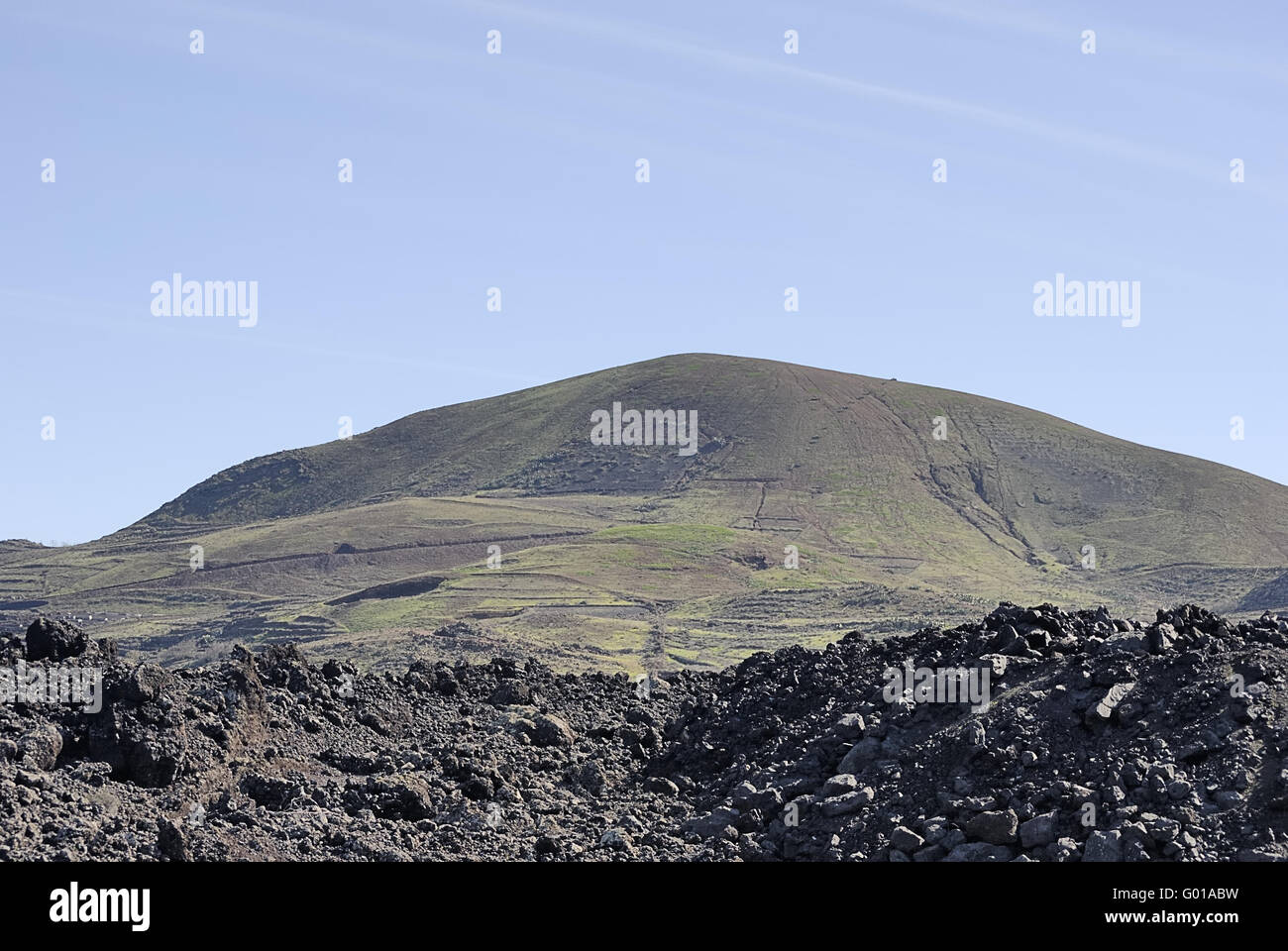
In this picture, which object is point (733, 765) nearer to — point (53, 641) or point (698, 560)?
point (53, 641)

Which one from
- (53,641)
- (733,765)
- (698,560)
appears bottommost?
(698,560)

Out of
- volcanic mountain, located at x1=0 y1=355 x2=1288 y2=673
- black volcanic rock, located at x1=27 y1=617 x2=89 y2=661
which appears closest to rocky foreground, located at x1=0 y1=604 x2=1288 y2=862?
black volcanic rock, located at x1=27 y1=617 x2=89 y2=661

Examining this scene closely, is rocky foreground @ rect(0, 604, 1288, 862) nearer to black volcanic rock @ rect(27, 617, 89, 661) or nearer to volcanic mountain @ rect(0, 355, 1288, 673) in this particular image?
black volcanic rock @ rect(27, 617, 89, 661)

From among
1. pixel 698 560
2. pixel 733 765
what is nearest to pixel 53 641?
pixel 733 765

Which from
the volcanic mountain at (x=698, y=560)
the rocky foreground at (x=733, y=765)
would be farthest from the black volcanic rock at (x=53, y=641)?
the volcanic mountain at (x=698, y=560)

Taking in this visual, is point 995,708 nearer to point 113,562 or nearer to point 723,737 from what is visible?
point 723,737

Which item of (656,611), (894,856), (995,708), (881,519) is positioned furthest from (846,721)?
(881,519)
